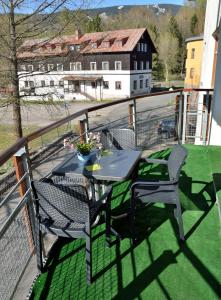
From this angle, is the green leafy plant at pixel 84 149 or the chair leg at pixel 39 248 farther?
the green leafy plant at pixel 84 149

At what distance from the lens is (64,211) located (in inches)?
83.7

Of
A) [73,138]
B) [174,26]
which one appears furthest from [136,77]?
[73,138]

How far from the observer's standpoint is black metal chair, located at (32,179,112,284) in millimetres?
2031

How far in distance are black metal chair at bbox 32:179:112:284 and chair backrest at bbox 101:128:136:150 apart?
144cm

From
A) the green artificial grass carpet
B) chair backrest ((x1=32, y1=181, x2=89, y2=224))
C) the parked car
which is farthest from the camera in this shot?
the parked car

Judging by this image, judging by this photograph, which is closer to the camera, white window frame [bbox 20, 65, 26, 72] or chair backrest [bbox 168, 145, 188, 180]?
chair backrest [bbox 168, 145, 188, 180]

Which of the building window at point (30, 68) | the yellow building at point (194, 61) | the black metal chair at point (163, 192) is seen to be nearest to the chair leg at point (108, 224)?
the black metal chair at point (163, 192)

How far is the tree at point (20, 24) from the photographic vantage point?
26.0 ft

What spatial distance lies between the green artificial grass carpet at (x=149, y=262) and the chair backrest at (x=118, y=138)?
2.66ft

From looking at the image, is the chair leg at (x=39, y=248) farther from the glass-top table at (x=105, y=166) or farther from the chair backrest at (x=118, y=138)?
the chair backrest at (x=118, y=138)

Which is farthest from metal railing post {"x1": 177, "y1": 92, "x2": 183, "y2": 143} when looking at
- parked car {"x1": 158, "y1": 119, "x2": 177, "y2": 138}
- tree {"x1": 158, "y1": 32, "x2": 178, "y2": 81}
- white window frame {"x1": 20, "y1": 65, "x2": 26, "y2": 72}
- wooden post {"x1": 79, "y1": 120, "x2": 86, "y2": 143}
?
tree {"x1": 158, "y1": 32, "x2": 178, "y2": 81}

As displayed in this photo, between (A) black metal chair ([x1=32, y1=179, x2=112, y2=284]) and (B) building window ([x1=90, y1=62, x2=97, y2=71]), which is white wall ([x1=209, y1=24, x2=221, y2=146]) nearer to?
(A) black metal chair ([x1=32, y1=179, x2=112, y2=284])

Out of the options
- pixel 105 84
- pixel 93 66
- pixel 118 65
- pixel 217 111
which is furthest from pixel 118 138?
pixel 93 66

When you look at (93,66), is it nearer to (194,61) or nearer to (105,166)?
(194,61)
